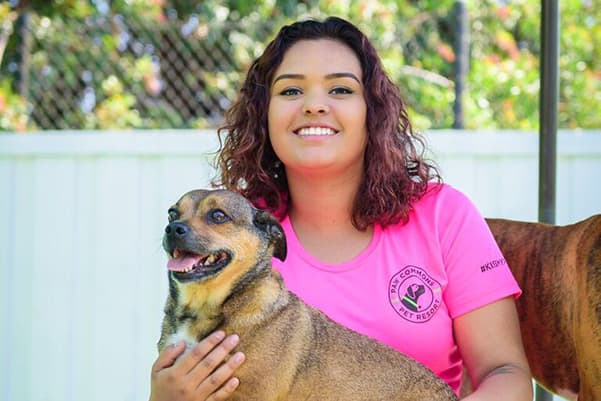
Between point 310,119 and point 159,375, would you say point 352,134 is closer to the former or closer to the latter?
point 310,119

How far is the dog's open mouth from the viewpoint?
9.25 feet

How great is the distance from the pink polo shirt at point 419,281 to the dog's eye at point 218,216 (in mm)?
458

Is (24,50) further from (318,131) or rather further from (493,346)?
(493,346)

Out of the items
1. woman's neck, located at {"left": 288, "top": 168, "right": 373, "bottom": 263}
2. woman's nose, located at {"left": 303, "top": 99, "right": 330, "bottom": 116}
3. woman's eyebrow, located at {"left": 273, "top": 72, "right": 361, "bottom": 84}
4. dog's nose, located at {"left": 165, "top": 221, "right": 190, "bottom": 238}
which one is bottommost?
woman's neck, located at {"left": 288, "top": 168, "right": 373, "bottom": 263}

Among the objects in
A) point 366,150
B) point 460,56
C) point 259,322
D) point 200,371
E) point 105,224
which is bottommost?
point 105,224

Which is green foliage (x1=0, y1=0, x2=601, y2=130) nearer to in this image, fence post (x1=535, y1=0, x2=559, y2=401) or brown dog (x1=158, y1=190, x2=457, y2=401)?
fence post (x1=535, y1=0, x2=559, y2=401)

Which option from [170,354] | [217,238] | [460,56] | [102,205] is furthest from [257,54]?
[170,354]

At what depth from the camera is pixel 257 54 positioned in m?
6.61

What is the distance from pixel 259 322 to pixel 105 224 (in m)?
2.90

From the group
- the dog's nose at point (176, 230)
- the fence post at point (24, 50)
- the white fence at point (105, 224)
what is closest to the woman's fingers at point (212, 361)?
the dog's nose at point (176, 230)

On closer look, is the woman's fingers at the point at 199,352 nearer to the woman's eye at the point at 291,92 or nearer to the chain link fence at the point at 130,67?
the woman's eye at the point at 291,92

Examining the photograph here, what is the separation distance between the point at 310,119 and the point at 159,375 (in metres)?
1.04

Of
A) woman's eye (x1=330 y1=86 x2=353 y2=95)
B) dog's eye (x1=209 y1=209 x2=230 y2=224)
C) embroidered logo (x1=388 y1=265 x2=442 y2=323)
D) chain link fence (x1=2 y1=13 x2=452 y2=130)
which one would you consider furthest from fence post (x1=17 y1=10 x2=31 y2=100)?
embroidered logo (x1=388 y1=265 x2=442 y2=323)

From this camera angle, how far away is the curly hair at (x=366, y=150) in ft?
11.1
